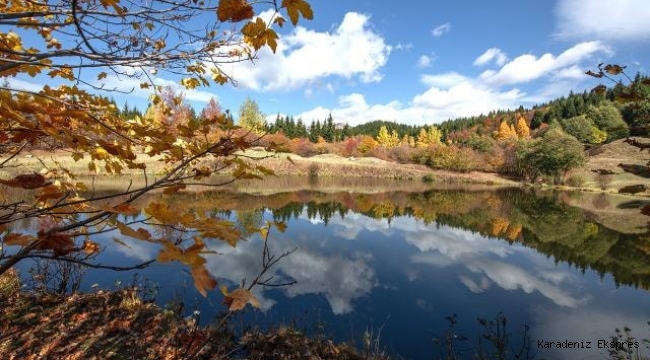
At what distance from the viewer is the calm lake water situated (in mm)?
7074

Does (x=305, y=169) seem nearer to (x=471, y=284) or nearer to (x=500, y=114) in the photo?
(x=471, y=284)

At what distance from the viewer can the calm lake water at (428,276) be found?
707 cm

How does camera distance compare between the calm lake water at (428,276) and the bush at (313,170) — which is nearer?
the calm lake water at (428,276)

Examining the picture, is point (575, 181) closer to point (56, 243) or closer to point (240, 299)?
point (240, 299)

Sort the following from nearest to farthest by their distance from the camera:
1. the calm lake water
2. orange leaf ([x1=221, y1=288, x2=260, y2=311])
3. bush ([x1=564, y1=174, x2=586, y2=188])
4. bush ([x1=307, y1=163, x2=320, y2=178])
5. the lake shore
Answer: orange leaf ([x1=221, y1=288, x2=260, y2=311]) < the calm lake water < the lake shore < bush ([x1=564, y1=174, x2=586, y2=188]) < bush ([x1=307, y1=163, x2=320, y2=178])

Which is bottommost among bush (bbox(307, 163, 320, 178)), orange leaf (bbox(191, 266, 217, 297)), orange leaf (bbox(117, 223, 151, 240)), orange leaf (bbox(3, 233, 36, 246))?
bush (bbox(307, 163, 320, 178))

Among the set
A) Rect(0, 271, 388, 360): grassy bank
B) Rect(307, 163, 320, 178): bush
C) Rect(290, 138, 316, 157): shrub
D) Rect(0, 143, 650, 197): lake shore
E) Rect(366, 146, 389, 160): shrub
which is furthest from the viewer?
Rect(290, 138, 316, 157): shrub

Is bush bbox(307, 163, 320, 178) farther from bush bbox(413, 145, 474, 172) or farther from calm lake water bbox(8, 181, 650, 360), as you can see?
calm lake water bbox(8, 181, 650, 360)

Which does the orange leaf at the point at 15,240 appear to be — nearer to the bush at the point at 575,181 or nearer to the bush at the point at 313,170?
the bush at the point at 313,170

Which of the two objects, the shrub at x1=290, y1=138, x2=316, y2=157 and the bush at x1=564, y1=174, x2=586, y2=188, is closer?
the bush at x1=564, y1=174, x2=586, y2=188

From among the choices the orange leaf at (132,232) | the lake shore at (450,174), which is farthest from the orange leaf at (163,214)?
the lake shore at (450,174)

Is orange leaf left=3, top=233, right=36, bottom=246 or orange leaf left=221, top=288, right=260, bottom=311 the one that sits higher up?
orange leaf left=3, top=233, right=36, bottom=246

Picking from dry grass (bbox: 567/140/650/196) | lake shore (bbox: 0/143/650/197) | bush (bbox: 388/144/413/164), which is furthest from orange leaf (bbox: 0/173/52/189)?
bush (bbox: 388/144/413/164)

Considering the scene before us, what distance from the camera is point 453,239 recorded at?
14.8 metres
